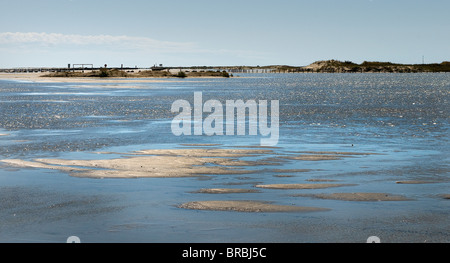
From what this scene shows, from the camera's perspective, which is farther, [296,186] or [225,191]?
[296,186]

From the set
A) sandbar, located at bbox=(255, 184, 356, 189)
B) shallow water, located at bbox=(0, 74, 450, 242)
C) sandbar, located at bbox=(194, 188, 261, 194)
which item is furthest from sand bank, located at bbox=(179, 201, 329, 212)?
sandbar, located at bbox=(255, 184, 356, 189)

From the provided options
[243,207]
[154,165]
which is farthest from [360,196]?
[154,165]

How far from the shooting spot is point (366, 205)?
1277cm

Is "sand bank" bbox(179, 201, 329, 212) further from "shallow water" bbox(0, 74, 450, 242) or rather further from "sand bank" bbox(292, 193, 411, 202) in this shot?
"sand bank" bbox(292, 193, 411, 202)

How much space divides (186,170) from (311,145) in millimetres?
7696

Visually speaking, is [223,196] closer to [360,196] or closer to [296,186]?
[296,186]

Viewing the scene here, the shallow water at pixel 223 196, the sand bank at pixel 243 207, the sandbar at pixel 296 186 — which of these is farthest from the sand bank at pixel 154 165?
the sand bank at pixel 243 207

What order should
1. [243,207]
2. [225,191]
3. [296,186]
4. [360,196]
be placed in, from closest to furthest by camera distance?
[243,207] < [360,196] < [225,191] < [296,186]

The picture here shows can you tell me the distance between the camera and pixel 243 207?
494 inches

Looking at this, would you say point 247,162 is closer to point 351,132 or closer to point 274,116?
point 351,132

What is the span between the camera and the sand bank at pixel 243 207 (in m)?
12.3

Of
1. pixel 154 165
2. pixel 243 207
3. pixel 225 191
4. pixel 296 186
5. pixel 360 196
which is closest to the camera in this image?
pixel 243 207
